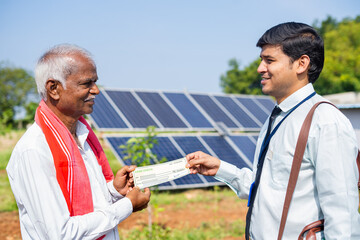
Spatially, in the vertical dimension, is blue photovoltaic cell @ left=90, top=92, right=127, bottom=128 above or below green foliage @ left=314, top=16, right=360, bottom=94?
above

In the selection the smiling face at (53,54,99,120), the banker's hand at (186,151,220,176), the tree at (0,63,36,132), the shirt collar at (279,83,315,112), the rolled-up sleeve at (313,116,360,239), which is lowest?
the tree at (0,63,36,132)

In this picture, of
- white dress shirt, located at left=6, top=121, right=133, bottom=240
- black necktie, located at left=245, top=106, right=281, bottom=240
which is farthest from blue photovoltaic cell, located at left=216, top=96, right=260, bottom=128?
white dress shirt, located at left=6, top=121, right=133, bottom=240

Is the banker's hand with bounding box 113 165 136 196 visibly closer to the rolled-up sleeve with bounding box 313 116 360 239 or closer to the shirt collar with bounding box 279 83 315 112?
the shirt collar with bounding box 279 83 315 112

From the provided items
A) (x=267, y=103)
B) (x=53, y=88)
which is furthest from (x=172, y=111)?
(x=53, y=88)

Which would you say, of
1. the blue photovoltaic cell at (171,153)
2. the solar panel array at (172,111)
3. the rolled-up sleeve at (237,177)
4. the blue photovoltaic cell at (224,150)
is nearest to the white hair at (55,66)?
the rolled-up sleeve at (237,177)

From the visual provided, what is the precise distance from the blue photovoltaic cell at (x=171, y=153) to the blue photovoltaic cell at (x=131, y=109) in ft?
2.71

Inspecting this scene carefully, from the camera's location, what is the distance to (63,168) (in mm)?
2439

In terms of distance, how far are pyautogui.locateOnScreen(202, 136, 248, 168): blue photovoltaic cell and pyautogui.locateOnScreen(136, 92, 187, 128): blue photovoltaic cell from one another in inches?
33.9

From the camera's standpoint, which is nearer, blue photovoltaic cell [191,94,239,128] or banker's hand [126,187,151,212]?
banker's hand [126,187,151,212]

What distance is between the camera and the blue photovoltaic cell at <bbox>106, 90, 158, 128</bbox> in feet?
31.4

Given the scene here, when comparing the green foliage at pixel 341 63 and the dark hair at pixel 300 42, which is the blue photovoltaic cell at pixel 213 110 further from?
the green foliage at pixel 341 63

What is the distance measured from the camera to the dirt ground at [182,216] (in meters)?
6.71

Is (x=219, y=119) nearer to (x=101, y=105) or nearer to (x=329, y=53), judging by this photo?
(x=101, y=105)

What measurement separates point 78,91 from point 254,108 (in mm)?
10836
